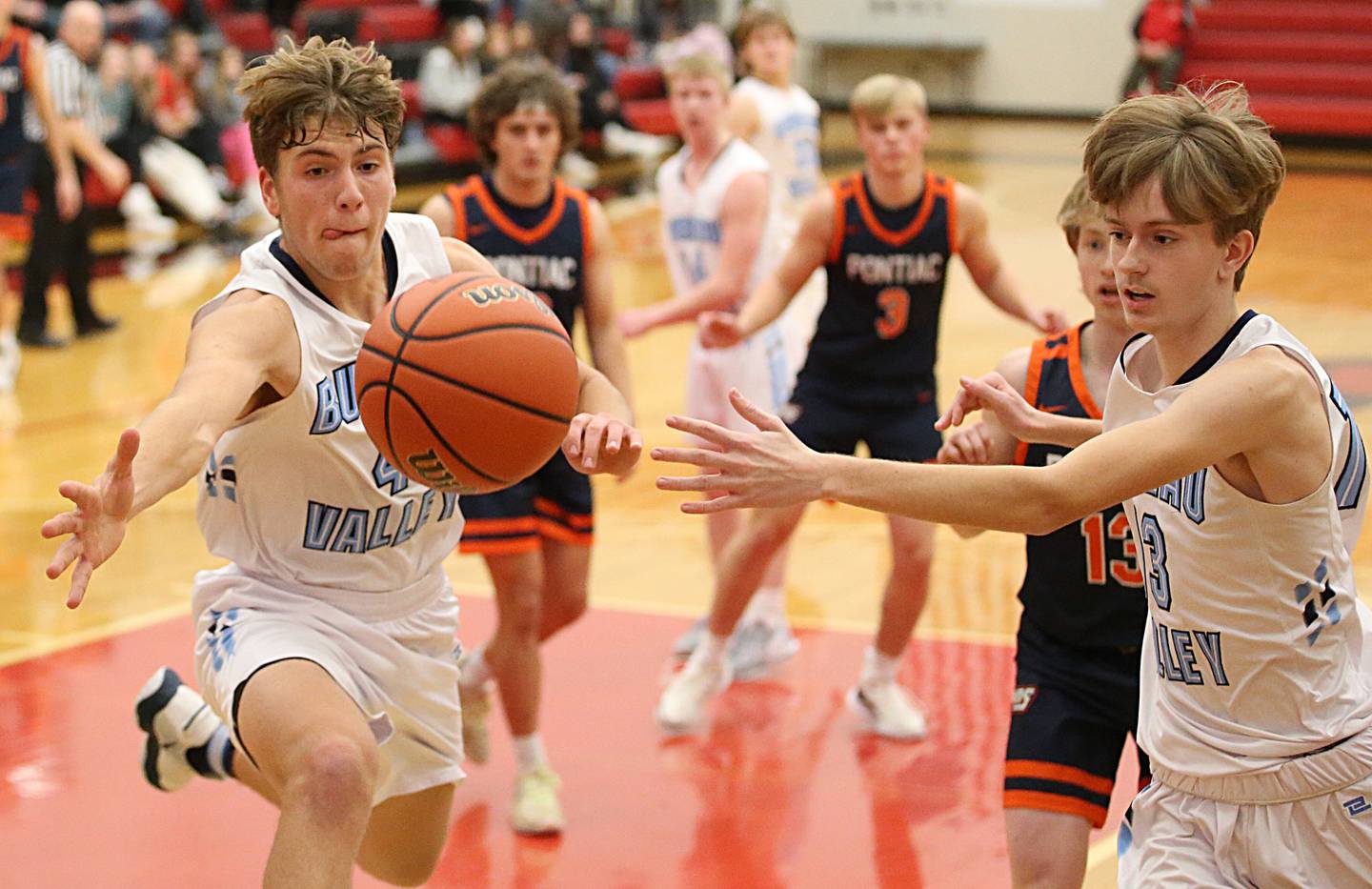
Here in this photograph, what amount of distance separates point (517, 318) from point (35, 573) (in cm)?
456

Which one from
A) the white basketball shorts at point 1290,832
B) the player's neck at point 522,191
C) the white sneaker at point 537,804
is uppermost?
the player's neck at point 522,191

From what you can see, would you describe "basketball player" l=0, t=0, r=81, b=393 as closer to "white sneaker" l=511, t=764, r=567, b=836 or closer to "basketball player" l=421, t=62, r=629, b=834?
"basketball player" l=421, t=62, r=629, b=834

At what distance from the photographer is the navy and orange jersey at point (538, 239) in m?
5.50

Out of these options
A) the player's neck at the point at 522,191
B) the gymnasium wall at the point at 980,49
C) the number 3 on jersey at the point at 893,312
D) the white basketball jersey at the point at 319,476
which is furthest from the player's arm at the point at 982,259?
the gymnasium wall at the point at 980,49

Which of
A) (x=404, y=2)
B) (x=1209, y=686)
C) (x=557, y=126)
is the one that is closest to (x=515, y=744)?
(x=557, y=126)

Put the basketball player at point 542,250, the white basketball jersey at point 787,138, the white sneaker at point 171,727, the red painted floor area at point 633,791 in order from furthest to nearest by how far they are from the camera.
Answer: the white basketball jersey at point 787,138 < the basketball player at point 542,250 < the red painted floor area at point 633,791 < the white sneaker at point 171,727

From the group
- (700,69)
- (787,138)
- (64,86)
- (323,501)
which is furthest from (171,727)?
(64,86)

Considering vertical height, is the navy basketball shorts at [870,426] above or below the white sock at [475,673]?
above

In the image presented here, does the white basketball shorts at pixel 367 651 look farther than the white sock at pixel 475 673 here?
No

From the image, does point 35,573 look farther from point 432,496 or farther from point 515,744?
point 432,496

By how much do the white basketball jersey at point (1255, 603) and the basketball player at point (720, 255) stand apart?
3.42m

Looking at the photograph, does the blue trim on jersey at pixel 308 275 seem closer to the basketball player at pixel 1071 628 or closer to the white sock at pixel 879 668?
the basketball player at pixel 1071 628

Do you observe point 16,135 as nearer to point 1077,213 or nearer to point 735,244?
point 735,244

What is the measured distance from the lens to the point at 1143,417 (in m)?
2.98
